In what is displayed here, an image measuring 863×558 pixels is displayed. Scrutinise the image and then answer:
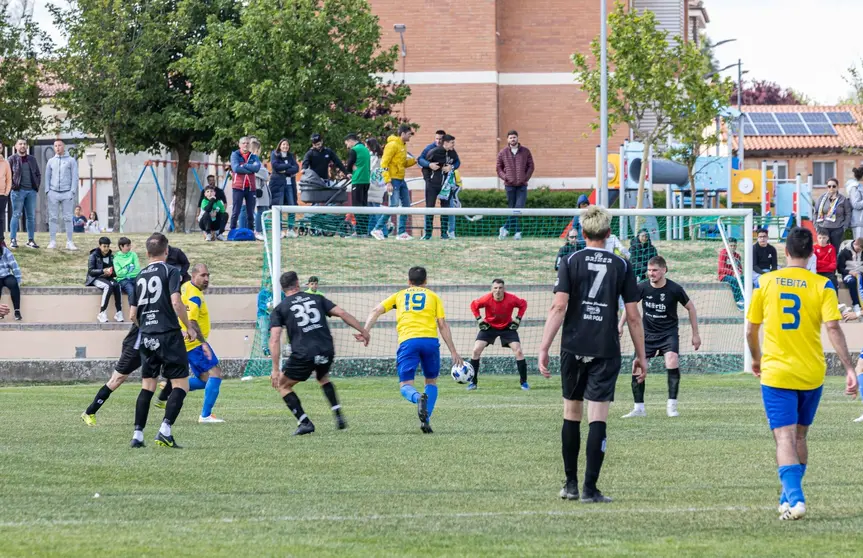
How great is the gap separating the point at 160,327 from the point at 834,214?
16.6m

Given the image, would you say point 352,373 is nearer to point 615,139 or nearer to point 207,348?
point 207,348

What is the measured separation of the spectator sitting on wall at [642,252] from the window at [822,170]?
163ft

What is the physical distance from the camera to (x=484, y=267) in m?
25.4

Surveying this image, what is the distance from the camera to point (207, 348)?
14.5 m

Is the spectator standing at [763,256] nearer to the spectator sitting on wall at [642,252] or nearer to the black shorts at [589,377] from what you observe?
the spectator sitting on wall at [642,252]

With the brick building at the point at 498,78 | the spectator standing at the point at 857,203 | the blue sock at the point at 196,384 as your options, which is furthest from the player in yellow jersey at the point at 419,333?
the brick building at the point at 498,78

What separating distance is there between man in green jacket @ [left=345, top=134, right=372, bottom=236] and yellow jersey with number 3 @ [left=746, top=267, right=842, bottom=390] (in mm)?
17637

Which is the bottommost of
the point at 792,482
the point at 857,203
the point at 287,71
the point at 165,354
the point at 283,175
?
the point at 792,482

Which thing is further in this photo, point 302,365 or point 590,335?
point 302,365

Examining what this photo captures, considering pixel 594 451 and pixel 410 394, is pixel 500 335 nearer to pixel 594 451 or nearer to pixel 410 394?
pixel 410 394

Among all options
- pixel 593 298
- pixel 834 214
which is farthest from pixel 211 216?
pixel 593 298

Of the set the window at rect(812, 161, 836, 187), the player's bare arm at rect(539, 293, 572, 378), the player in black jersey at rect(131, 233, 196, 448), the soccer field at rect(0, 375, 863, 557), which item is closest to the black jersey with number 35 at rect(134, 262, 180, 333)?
the player in black jersey at rect(131, 233, 196, 448)

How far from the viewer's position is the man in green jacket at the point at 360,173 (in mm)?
25234

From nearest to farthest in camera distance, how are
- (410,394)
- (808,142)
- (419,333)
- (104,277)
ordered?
(410,394)
(419,333)
(104,277)
(808,142)
